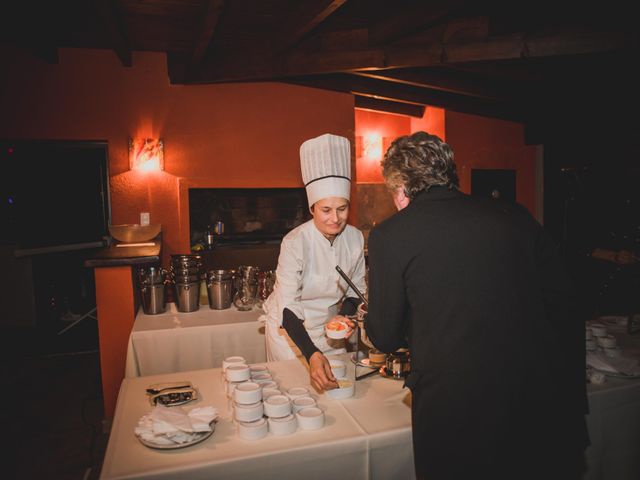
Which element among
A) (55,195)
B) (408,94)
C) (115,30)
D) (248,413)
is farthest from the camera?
(408,94)

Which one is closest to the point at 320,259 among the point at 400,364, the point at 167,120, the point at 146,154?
the point at 400,364

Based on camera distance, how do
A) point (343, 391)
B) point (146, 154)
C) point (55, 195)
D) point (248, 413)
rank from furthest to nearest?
1. point (55, 195)
2. point (146, 154)
3. point (343, 391)
4. point (248, 413)

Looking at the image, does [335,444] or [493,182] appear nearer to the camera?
[335,444]

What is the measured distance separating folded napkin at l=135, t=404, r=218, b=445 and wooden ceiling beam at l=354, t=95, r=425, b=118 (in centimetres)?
639

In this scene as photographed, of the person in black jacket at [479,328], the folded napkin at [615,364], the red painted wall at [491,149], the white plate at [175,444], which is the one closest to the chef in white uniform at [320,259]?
the white plate at [175,444]

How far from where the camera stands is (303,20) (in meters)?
4.09

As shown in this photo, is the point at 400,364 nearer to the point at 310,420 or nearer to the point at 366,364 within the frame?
the point at 366,364

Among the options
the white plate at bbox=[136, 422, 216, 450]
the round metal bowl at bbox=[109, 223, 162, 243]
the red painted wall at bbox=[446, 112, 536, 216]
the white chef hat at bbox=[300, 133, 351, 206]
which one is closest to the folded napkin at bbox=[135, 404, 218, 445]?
the white plate at bbox=[136, 422, 216, 450]

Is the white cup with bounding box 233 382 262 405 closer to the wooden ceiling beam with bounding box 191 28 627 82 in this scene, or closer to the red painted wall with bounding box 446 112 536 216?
the wooden ceiling beam with bounding box 191 28 627 82

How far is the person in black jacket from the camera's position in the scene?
117 cm

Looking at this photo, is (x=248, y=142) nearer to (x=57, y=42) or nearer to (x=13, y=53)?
(x=57, y=42)

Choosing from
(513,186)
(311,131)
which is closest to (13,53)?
(311,131)

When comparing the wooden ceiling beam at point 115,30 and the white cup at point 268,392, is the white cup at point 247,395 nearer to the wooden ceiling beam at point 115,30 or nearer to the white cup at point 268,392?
the white cup at point 268,392

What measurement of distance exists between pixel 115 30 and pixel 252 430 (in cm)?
423
